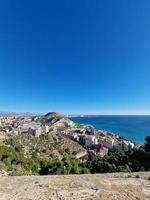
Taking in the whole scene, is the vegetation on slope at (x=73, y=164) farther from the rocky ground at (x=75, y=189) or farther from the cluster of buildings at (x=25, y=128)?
the cluster of buildings at (x=25, y=128)

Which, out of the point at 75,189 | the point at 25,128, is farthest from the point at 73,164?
the point at 25,128

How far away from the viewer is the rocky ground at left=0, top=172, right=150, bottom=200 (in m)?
8.51

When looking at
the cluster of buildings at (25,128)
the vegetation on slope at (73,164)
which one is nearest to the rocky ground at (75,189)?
the vegetation on slope at (73,164)

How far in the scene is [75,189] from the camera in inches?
368

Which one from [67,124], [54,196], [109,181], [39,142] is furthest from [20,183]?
[67,124]

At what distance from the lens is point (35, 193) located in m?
8.78

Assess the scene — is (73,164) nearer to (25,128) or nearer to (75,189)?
(75,189)

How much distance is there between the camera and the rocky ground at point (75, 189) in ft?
27.9

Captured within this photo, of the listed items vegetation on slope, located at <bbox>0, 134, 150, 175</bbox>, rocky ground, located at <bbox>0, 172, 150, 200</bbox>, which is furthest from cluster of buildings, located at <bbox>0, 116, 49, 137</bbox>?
rocky ground, located at <bbox>0, 172, 150, 200</bbox>

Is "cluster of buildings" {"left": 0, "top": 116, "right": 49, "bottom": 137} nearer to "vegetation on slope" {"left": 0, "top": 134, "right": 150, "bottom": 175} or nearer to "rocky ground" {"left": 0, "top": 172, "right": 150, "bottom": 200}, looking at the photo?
"vegetation on slope" {"left": 0, "top": 134, "right": 150, "bottom": 175}

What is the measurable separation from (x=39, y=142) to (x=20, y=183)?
46.8m

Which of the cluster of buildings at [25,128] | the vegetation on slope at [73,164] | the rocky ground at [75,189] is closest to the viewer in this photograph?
the rocky ground at [75,189]

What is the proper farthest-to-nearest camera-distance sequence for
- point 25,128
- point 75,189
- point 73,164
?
point 25,128 → point 73,164 → point 75,189

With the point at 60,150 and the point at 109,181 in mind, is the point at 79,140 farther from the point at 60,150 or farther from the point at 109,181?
the point at 109,181
